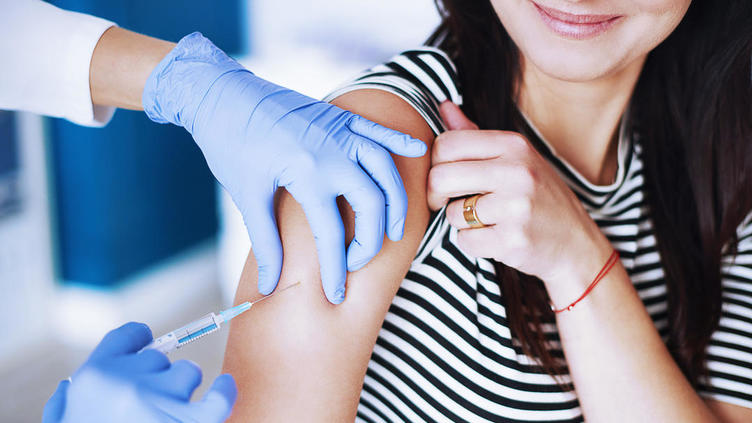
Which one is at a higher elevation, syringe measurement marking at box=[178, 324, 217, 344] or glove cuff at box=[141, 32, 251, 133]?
glove cuff at box=[141, 32, 251, 133]

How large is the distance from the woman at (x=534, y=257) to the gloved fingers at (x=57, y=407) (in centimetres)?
20

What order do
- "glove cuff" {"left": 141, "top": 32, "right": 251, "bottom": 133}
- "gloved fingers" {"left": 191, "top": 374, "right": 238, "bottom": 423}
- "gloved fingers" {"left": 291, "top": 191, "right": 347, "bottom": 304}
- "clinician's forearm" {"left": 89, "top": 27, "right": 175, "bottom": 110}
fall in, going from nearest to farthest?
"gloved fingers" {"left": 191, "top": 374, "right": 238, "bottom": 423} → "gloved fingers" {"left": 291, "top": 191, "right": 347, "bottom": 304} → "glove cuff" {"left": 141, "top": 32, "right": 251, "bottom": 133} → "clinician's forearm" {"left": 89, "top": 27, "right": 175, "bottom": 110}

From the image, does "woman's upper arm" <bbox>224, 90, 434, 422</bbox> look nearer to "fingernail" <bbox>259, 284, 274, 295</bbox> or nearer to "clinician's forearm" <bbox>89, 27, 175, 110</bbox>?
"fingernail" <bbox>259, 284, 274, 295</bbox>

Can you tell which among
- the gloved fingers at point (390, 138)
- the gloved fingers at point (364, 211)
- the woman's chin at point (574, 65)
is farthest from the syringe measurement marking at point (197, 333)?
the woman's chin at point (574, 65)

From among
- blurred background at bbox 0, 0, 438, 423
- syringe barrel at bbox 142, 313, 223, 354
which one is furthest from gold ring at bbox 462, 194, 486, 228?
blurred background at bbox 0, 0, 438, 423

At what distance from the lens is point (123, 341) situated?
0.70 m

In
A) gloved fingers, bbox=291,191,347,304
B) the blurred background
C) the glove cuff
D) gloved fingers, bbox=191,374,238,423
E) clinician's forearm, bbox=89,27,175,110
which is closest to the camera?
gloved fingers, bbox=191,374,238,423

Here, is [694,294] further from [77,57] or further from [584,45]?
[77,57]

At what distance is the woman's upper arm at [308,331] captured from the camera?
0.75 m

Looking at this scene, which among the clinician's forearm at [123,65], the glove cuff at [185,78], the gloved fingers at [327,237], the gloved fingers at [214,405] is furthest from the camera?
the clinician's forearm at [123,65]

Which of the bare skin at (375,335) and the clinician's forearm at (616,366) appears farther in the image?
the clinician's forearm at (616,366)

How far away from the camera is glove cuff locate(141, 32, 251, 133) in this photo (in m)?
0.85

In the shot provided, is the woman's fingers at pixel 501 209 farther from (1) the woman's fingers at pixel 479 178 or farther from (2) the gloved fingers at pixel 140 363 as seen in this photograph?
(2) the gloved fingers at pixel 140 363

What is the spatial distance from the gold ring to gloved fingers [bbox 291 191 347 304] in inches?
7.8
